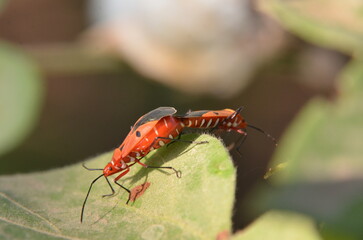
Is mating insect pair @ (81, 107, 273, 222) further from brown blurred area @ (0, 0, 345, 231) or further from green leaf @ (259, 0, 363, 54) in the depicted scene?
brown blurred area @ (0, 0, 345, 231)

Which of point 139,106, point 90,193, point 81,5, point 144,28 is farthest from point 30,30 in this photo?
point 90,193

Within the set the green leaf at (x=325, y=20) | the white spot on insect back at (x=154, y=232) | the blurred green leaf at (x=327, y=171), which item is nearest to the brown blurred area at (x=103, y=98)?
the green leaf at (x=325, y=20)

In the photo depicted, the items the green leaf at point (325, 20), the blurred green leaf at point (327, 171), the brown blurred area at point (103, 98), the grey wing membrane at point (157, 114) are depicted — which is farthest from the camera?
the brown blurred area at point (103, 98)

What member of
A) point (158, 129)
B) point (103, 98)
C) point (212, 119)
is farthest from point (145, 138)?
point (103, 98)

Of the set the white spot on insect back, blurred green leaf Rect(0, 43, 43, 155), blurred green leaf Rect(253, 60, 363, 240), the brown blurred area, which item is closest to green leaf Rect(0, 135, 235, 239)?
the white spot on insect back

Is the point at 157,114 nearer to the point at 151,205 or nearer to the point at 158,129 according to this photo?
the point at 158,129

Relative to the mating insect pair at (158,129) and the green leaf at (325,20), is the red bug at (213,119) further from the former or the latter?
the green leaf at (325,20)
